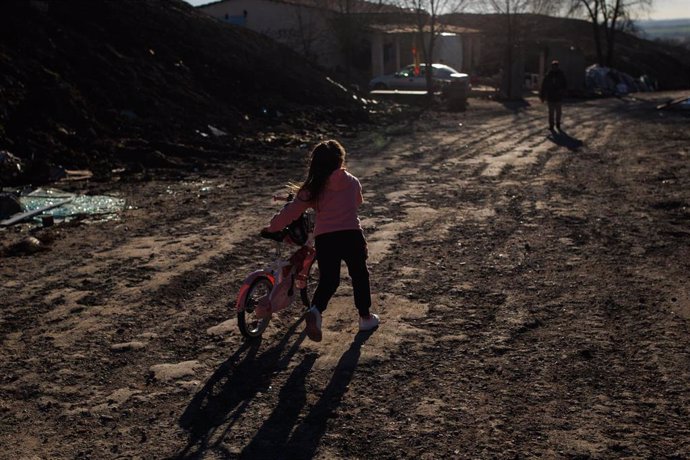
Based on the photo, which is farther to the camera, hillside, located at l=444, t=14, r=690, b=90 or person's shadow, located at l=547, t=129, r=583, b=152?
hillside, located at l=444, t=14, r=690, b=90

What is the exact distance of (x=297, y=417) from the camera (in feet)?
15.3

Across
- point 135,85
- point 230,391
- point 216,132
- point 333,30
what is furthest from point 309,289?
point 333,30

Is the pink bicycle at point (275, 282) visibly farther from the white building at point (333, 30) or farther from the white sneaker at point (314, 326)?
the white building at point (333, 30)

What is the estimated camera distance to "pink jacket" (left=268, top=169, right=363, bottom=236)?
18.7 feet

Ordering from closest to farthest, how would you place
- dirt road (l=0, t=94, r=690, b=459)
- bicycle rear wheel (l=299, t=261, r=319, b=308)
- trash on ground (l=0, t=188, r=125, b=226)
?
dirt road (l=0, t=94, r=690, b=459) → bicycle rear wheel (l=299, t=261, r=319, b=308) → trash on ground (l=0, t=188, r=125, b=226)

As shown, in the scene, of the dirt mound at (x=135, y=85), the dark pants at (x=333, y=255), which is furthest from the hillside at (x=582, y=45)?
the dark pants at (x=333, y=255)

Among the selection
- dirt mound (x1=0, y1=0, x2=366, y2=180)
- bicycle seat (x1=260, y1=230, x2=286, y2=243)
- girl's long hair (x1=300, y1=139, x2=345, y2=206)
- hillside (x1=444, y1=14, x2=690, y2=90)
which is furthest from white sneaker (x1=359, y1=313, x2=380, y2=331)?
hillside (x1=444, y1=14, x2=690, y2=90)

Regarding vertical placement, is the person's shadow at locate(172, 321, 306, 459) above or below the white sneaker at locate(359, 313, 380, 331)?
below

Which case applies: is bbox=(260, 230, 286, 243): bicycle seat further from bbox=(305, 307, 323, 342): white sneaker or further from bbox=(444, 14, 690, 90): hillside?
bbox=(444, 14, 690, 90): hillside

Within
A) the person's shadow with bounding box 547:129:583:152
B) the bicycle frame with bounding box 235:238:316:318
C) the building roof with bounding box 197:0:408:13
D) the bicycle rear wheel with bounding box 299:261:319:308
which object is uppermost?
the building roof with bounding box 197:0:408:13

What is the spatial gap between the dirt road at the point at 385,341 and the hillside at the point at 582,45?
134ft

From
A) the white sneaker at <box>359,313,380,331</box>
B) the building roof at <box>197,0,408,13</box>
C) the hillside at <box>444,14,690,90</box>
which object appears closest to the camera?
the white sneaker at <box>359,313,380,331</box>

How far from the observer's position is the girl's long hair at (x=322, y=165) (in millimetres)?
5629

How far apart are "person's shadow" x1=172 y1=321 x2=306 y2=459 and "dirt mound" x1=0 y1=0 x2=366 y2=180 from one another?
8605mm
